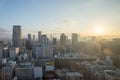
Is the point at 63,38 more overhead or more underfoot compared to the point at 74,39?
more overhead

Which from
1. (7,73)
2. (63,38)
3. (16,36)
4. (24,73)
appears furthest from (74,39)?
(7,73)

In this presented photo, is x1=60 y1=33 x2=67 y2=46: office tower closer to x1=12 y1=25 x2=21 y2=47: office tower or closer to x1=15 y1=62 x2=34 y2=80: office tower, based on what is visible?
x1=12 y1=25 x2=21 y2=47: office tower

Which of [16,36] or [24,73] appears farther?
[16,36]

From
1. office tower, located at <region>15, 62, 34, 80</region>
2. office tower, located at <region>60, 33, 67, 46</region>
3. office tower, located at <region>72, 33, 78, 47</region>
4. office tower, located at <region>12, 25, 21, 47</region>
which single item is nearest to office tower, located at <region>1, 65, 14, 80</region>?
office tower, located at <region>15, 62, 34, 80</region>

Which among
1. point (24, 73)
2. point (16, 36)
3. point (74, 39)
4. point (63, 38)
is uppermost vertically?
point (16, 36)

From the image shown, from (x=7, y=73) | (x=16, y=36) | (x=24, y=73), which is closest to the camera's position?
(x=7, y=73)

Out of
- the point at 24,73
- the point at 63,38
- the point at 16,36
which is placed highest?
the point at 16,36

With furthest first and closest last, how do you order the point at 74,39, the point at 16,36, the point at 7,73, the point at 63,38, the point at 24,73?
1. the point at 63,38
2. the point at 74,39
3. the point at 16,36
4. the point at 24,73
5. the point at 7,73

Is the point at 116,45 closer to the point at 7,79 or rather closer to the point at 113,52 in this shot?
the point at 113,52

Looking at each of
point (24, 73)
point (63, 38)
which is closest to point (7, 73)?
point (24, 73)

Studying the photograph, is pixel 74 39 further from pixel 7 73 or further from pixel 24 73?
pixel 7 73

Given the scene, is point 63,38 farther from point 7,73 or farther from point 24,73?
point 7,73
